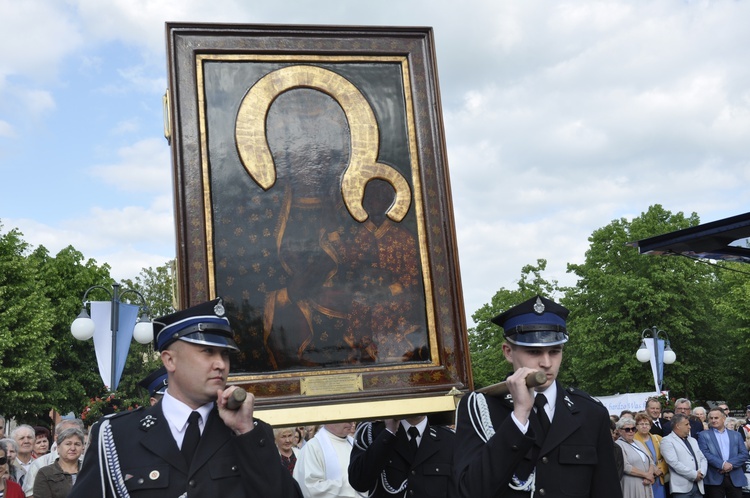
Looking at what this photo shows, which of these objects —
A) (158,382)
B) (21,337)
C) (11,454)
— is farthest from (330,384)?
(21,337)

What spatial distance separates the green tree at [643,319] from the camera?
157ft

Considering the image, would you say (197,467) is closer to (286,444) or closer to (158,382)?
(158,382)

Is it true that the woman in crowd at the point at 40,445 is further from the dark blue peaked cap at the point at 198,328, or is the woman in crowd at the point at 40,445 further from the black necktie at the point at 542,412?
the black necktie at the point at 542,412

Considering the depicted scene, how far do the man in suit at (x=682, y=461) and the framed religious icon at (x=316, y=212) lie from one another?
956cm

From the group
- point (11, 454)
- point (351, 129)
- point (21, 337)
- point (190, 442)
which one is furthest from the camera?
point (21, 337)

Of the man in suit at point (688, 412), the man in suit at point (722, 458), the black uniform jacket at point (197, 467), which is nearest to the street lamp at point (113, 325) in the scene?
the man in suit at point (688, 412)

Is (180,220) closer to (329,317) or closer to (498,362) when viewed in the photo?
(329,317)

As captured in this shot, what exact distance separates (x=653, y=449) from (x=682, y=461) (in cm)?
49

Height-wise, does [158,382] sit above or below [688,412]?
above

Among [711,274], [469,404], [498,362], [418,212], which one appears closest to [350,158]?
[418,212]

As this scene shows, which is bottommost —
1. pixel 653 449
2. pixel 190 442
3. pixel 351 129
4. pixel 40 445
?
pixel 653 449

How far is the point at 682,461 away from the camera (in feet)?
48.4

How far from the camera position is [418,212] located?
21.4ft

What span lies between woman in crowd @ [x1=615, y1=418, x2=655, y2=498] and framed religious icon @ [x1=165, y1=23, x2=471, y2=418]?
8.24 meters
